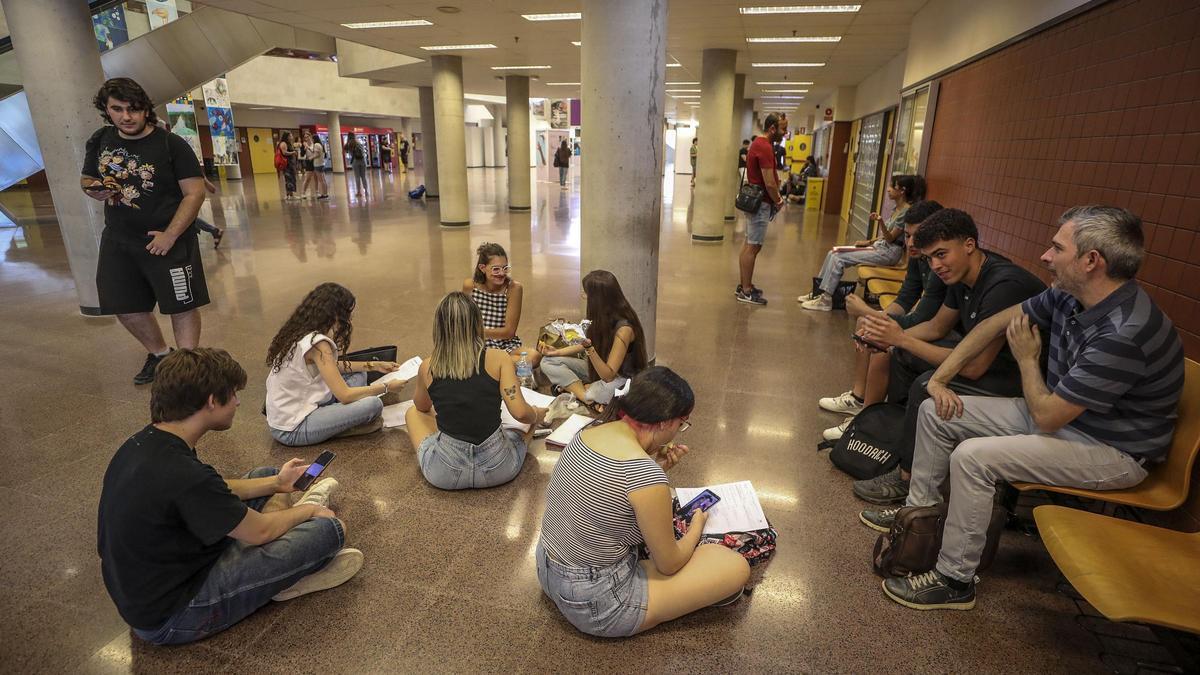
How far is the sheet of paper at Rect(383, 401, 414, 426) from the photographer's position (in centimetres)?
391

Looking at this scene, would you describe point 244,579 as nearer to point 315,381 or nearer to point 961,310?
point 315,381

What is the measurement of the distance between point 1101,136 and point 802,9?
215 inches

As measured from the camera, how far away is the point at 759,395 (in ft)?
14.9

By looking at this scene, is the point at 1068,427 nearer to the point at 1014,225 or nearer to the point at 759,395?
the point at 759,395

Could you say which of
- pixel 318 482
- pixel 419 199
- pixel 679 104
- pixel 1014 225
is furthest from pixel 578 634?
pixel 679 104

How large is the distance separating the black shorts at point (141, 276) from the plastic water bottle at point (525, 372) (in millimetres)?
2506

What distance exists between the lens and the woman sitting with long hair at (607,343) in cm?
394

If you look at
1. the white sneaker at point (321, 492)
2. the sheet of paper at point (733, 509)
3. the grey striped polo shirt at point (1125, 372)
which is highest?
the grey striped polo shirt at point (1125, 372)

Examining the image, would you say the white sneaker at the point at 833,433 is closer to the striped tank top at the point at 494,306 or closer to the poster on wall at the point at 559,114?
the striped tank top at the point at 494,306

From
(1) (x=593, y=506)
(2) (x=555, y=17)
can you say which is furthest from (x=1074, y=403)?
(2) (x=555, y=17)

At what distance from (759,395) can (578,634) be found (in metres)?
2.64

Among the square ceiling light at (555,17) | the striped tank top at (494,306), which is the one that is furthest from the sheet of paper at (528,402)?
the square ceiling light at (555,17)

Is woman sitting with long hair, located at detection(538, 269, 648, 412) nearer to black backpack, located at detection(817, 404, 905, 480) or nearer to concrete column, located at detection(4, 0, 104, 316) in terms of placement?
black backpack, located at detection(817, 404, 905, 480)

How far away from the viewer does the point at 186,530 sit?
2006mm
